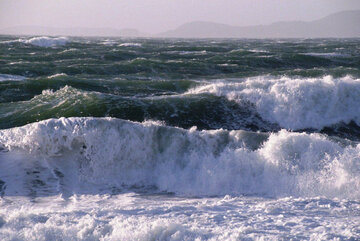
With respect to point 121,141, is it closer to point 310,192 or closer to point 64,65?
point 310,192

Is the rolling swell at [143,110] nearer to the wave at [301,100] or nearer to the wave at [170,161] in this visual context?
the wave at [301,100]

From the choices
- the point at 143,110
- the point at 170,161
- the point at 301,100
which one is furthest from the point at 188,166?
the point at 301,100

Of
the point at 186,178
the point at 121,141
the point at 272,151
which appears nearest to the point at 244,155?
the point at 272,151

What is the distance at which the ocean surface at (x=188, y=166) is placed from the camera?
5.68 metres

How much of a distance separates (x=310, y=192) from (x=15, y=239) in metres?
4.77

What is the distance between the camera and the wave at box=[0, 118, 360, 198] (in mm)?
7633

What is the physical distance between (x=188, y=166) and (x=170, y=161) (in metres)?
0.48

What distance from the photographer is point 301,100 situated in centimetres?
1398

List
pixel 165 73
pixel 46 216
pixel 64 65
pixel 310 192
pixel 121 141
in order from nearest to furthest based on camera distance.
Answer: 1. pixel 46 216
2. pixel 310 192
3. pixel 121 141
4. pixel 165 73
5. pixel 64 65

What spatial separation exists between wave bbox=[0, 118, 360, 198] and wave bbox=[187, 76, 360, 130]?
A: 447cm

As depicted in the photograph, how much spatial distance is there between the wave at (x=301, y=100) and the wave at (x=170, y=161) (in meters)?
4.47

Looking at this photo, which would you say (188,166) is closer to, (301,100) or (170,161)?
(170,161)

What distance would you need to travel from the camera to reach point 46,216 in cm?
597

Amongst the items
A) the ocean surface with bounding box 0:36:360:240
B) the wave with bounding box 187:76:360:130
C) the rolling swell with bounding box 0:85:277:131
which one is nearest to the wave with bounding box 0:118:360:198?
the ocean surface with bounding box 0:36:360:240
